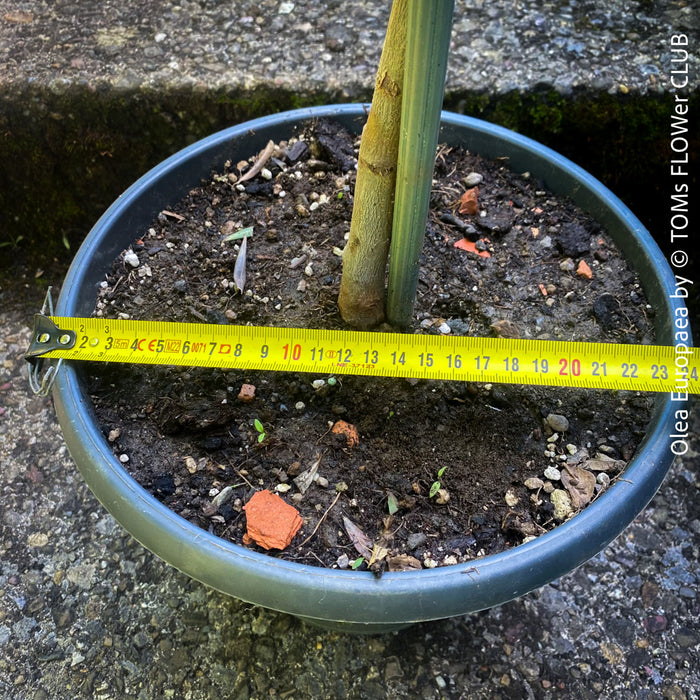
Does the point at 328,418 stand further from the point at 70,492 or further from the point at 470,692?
the point at 70,492

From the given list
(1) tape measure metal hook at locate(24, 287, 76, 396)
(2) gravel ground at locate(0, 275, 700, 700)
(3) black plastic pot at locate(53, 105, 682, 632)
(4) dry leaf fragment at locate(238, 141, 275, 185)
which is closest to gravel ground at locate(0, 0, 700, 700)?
(2) gravel ground at locate(0, 275, 700, 700)

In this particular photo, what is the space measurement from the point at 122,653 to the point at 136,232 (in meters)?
0.83

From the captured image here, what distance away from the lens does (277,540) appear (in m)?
0.94

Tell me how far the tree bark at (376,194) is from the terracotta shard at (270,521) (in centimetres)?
35

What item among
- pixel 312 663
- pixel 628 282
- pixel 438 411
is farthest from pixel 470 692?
pixel 628 282

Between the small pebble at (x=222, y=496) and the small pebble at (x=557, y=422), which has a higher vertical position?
the small pebble at (x=557, y=422)

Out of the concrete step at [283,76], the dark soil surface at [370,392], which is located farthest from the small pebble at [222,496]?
the concrete step at [283,76]

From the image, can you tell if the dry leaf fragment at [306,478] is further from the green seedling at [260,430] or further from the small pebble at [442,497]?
the small pebble at [442,497]

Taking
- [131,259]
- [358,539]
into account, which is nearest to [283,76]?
[131,259]

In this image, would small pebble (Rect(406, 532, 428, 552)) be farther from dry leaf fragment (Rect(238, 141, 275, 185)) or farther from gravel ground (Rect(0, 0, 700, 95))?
gravel ground (Rect(0, 0, 700, 95))

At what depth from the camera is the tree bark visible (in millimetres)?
846

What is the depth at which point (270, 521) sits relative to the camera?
3.15 ft

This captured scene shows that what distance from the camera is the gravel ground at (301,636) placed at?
1232 millimetres

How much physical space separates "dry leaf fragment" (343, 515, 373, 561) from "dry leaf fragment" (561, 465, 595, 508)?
32 centimetres
